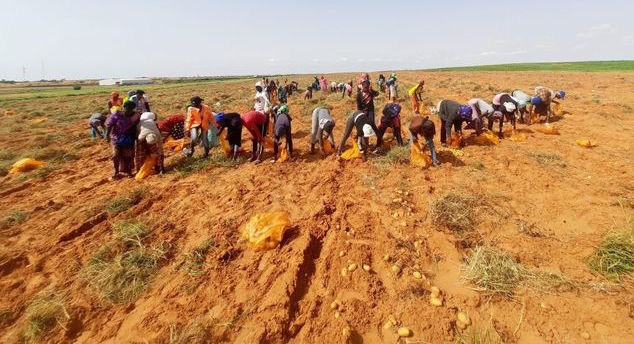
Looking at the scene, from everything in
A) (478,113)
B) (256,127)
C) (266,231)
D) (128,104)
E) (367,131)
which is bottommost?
(266,231)

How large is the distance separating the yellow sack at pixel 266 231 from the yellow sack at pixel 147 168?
12.4 feet

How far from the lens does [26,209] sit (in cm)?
588

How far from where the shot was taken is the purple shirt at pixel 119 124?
22.8 ft

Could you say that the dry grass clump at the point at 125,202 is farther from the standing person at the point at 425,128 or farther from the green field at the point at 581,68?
the green field at the point at 581,68

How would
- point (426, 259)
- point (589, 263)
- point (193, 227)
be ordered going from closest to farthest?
point (589, 263), point (426, 259), point (193, 227)

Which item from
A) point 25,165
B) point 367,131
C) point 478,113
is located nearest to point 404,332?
point 367,131

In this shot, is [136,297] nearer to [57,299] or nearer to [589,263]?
[57,299]

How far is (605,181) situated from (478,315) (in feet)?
16.1

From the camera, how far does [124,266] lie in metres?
4.06

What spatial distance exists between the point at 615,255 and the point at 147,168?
799cm

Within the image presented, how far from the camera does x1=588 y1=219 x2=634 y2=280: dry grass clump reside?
11.9ft

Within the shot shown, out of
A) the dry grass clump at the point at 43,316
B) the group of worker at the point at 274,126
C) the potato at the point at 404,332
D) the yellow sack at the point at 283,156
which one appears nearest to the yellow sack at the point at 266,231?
the potato at the point at 404,332

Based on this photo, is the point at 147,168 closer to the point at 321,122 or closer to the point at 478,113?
the point at 321,122

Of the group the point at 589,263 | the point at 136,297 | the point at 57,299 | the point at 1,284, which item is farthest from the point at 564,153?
the point at 1,284
